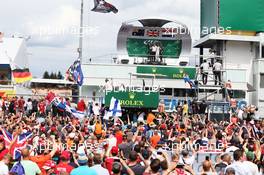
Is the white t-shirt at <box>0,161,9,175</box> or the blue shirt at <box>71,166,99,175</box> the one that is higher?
the blue shirt at <box>71,166,99,175</box>

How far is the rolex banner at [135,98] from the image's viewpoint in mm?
24359

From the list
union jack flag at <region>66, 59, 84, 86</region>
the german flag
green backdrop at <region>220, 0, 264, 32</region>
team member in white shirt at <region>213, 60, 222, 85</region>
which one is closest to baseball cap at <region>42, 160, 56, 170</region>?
union jack flag at <region>66, 59, 84, 86</region>

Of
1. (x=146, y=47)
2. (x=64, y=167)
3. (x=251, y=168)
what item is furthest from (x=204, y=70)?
(x=64, y=167)

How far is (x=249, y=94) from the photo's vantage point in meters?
39.1

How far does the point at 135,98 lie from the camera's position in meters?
24.5

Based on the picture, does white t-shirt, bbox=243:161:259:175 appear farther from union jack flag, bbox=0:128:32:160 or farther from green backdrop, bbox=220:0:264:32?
green backdrop, bbox=220:0:264:32

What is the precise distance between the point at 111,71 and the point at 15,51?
1663 centimetres

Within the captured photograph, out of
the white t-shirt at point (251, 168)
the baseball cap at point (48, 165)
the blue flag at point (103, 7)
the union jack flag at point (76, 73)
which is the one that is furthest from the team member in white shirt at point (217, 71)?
the baseball cap at point (48, 165)

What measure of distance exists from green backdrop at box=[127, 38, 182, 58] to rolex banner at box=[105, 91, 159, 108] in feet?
61.7

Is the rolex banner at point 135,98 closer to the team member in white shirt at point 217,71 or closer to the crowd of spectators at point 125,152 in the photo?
the crowd of spectators at point 125,152

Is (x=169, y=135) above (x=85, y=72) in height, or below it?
below

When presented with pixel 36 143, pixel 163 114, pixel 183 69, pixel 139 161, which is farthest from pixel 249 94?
pixel 139 161

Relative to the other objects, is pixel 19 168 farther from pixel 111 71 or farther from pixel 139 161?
pixel 111 71

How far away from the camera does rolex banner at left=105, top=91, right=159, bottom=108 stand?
2436 centimetres
